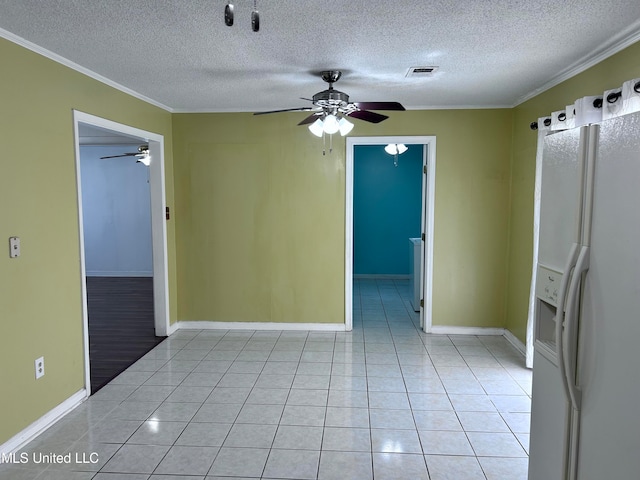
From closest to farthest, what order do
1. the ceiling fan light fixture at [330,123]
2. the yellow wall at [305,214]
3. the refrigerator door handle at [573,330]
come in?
the refrigerator door handle at [573,330] < the ceiling fan light fixture at [330,123] < the yellow wall at [305,214]

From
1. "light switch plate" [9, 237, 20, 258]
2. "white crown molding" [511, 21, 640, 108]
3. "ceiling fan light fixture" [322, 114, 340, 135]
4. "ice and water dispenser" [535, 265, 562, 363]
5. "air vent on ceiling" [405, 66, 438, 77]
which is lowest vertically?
"ice and water dispenser" [535, 265, 562, 363]

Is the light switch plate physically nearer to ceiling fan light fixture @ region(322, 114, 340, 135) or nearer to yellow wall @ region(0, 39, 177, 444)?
yellow wall @ region(0, 39, 177, 444)

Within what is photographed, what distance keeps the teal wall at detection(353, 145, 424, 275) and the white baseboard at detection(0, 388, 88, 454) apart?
210 inches

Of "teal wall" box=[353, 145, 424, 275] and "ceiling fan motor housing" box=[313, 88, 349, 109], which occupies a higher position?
"ceiling fan motor housing" box=[313, 88, 349, 109]

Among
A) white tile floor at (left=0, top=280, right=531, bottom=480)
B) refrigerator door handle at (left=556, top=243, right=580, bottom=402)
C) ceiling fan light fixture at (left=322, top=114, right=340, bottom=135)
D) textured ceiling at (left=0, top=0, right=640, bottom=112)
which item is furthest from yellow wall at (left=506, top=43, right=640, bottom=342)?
refrigerator door handle at (left=556, top=243, right=580, bottom=402)

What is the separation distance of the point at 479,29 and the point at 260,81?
1.76 m

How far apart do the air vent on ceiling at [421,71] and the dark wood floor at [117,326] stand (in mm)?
3416

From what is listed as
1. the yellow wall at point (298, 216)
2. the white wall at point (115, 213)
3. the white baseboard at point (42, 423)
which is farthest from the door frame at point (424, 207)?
the white wall at point (115, 213)

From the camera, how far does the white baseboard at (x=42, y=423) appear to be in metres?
2.59

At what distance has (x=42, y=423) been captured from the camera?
9.34 feet

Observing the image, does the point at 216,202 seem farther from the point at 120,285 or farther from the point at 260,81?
the point at 120,285

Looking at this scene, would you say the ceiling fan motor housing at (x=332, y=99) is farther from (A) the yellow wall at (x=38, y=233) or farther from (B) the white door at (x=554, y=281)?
(A) the yellow wall at (x=38, y=233)

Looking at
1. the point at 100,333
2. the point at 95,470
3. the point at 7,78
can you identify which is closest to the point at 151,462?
the point at 95,470

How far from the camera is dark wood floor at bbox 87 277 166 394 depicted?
13.1 ft
